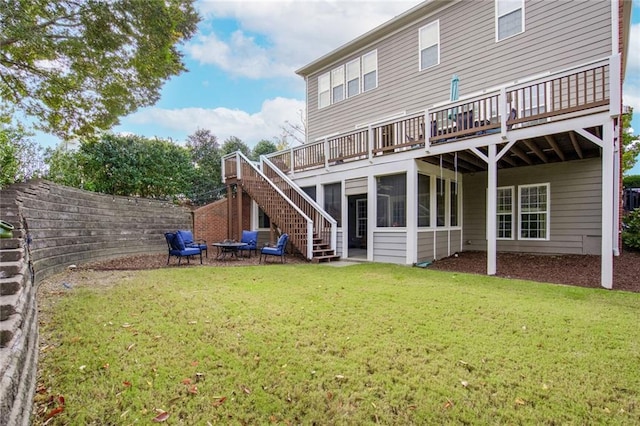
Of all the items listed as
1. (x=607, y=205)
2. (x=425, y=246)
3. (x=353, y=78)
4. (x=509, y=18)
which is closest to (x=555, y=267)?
(x=607, y=205)

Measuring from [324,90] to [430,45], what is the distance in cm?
469

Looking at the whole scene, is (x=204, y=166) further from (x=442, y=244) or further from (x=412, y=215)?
(x=442, y=244)

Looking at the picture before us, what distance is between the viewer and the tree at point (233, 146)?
1850 centimetres

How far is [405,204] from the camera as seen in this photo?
8.76m

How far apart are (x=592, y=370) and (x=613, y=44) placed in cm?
815

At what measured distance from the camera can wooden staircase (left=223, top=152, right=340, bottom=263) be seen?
9.72 meters

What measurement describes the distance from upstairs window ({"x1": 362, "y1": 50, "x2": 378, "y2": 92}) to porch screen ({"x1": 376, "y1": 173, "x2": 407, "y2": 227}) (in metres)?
4.57

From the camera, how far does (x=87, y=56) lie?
7312 millimetres

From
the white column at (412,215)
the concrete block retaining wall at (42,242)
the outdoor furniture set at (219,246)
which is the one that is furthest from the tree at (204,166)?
the white column at (412,215)

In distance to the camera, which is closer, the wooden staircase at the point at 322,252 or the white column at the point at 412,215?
the white column at the point at 412,215

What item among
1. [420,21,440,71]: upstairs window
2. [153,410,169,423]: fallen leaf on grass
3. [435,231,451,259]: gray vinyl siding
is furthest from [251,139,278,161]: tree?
[153,410,169,423]: fallen leaf on grass

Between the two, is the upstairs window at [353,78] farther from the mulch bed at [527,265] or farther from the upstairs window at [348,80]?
the mulch bed at [527,265]

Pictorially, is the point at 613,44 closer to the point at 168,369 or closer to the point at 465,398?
the point at 465,398

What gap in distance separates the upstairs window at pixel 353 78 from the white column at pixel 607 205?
330 inches
